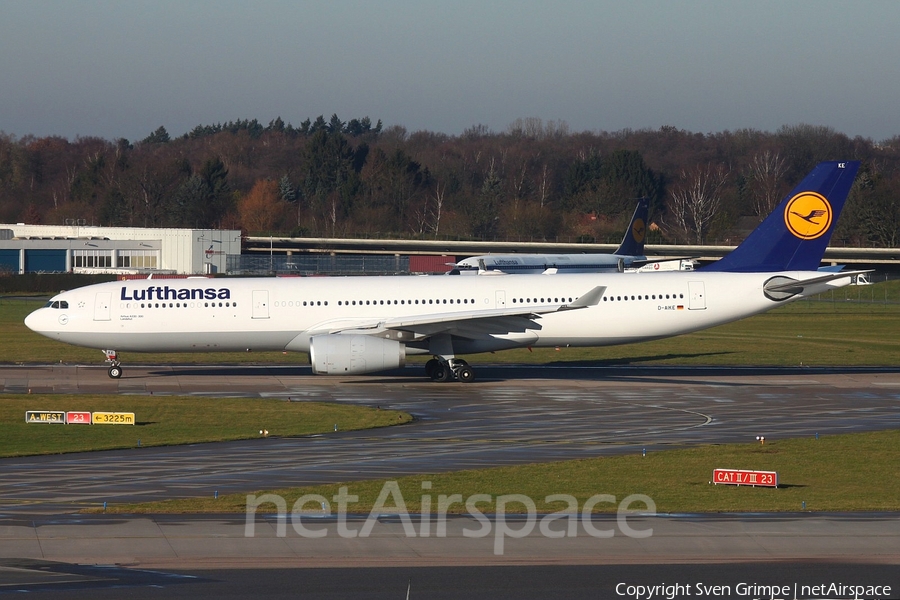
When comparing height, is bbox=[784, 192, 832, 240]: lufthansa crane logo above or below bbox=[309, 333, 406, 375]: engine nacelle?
above

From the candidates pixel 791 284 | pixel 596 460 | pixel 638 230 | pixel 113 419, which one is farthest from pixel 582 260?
pixel 596 460

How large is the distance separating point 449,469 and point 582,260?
62303 millimetres

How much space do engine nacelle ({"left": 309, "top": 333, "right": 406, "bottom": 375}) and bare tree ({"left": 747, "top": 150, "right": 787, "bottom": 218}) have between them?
11589cm

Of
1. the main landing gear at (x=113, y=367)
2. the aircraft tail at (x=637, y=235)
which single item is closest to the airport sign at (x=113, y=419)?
the main landing gear at (x=113, y=367)

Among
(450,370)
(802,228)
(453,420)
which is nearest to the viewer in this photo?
(453,420)

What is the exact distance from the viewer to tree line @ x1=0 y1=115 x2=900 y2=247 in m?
141

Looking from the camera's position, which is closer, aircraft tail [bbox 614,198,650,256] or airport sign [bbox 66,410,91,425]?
airport sign [bbox 66,410,91,425]

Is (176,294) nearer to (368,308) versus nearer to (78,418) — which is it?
(368,308)

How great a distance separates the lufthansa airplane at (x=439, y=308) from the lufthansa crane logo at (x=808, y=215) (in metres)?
0.06

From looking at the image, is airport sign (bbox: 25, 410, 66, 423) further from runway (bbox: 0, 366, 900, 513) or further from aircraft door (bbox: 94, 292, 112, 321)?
aircraft door (bbox: 94, 292, 112, 321)

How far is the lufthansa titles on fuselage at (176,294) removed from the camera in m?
36.2

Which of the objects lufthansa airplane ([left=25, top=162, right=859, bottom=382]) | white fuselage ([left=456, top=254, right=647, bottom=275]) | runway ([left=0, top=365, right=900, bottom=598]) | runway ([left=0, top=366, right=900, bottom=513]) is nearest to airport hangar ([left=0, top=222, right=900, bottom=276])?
white fuselage ([left=456, top=254, right=647, bottom=275])

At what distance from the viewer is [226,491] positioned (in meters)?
17.9

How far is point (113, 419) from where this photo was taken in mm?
26141
